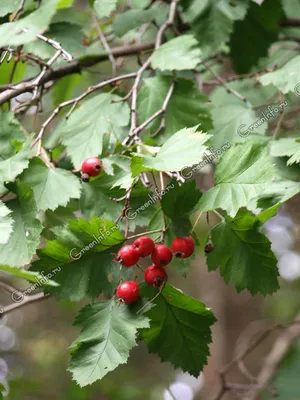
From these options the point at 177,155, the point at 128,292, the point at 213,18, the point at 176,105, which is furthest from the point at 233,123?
the point at 128,292

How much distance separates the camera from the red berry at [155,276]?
0.83 m

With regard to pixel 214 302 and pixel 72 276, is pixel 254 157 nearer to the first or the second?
pixel 72 276

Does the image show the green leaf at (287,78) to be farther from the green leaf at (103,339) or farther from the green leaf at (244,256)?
the green leaf at (103,339)

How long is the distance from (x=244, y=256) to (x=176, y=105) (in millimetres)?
431

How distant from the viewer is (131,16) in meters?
1.48

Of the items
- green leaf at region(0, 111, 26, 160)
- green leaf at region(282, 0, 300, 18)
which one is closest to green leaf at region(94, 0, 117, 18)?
green leaf at region(0, 111, 26, 160)

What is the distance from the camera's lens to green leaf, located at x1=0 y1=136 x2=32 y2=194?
90 cm

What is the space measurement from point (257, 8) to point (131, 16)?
1.17ft

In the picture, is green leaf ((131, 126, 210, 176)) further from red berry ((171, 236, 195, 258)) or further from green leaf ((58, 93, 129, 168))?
→ green leaf ((58, 93, 129, 168))

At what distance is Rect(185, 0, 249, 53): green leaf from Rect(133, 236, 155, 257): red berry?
2.40 feet

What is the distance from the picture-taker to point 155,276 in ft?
2.72

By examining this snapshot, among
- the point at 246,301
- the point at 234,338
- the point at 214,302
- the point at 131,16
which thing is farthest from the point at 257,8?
the point at 246,301

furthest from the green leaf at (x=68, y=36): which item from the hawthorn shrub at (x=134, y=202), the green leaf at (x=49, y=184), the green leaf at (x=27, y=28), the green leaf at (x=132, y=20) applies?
the green leaf at (x=49, y=184)

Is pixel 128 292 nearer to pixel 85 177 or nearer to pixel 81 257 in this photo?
pixel 81 257
